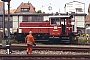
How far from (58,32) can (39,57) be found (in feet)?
48.2

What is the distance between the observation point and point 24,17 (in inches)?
2251

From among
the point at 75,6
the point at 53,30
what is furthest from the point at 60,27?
the point at 75,6

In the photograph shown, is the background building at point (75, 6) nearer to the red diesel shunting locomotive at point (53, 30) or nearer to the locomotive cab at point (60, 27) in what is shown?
the red diesel shunting locomotive at point (53, 30)

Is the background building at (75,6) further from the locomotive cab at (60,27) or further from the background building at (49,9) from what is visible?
the locomotive cab at (60,27)

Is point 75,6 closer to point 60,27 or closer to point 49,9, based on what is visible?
point 49,9

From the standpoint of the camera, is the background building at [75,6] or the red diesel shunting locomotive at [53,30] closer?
the red diesel shunting locomotive at [53,30]

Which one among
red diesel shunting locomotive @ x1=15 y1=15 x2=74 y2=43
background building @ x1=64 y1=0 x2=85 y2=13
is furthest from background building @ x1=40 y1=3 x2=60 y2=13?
red diesel shunting locomotive @ x1=15 y1=15 x2=74 y2=43

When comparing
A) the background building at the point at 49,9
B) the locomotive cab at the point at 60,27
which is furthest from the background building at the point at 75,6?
the locomotive cab at the point at 60,27

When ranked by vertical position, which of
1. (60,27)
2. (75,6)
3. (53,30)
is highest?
(75,6)

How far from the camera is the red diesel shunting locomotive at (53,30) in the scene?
2769 cm

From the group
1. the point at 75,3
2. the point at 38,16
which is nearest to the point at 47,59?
the point at 38,16

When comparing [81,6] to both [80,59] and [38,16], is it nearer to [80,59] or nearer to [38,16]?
[38,16]

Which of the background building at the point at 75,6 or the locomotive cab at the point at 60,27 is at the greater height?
the background building at the point at 75,6

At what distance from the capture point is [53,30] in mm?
28266
